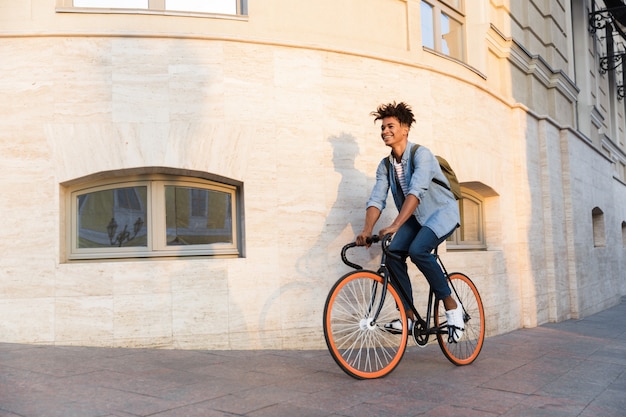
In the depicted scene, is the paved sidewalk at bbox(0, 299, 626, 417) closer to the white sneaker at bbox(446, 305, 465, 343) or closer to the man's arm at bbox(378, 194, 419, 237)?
the white sneaker at bbox(446, 305, 465, 343)

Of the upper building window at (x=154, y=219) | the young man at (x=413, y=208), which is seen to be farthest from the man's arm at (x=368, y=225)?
the upper building window at (x=154, y=219)

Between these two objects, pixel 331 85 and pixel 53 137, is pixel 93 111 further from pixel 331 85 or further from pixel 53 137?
pixel 331 85

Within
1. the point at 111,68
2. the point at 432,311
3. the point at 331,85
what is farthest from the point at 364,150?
the point at 111,68

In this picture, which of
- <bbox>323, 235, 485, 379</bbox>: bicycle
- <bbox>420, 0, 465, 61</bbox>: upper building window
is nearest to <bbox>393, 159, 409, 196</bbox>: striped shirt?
<bbox>323, 235, 485, 379</bbox>: bicycle

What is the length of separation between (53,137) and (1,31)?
1137 millimetres

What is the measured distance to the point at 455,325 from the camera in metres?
5.12

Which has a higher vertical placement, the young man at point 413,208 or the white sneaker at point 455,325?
the young man at point 413,208

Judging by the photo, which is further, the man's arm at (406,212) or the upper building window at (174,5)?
the upper building window at (174,5)

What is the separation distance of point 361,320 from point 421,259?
747 millimetres

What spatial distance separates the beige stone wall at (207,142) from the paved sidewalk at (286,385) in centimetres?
39

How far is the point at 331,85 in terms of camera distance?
6.79 meters

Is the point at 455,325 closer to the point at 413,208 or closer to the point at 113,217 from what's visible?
the point at 413,208

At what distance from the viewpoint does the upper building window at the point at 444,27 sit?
8.25 m

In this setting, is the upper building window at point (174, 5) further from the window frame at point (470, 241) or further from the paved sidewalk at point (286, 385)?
the window frame at point (470, 241)
